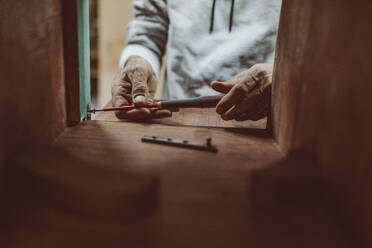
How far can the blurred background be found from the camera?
3619 mm

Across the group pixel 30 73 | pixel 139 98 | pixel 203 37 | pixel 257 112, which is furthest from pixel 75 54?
pixel 203 37

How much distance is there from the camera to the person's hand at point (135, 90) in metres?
1.01

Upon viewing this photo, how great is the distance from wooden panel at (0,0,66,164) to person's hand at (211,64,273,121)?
20.5 inches

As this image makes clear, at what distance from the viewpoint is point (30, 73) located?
0.60 meters

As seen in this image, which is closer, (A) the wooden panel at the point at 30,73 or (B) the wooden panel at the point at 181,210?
(B) the wooden panel at the point at 181,210

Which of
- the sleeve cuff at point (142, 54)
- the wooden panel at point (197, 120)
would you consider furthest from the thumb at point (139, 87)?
the sleeve cuff at point (142, 54)

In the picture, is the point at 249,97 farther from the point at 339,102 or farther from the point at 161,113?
the point at 339,102

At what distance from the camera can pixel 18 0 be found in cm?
55

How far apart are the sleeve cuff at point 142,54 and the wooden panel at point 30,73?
2.90 ft

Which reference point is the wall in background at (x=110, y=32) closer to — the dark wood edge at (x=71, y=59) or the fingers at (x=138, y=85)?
the fingers at (x=138, y=85)

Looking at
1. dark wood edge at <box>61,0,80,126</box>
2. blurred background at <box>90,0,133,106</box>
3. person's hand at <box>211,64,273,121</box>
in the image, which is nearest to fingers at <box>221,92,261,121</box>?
person's hand at <box>211,64,273,121</box>

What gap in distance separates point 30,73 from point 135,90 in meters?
0.58

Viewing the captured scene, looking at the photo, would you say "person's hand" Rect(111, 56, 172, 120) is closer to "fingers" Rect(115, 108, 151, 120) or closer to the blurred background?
"fingers" Rect(115, 108, 151, 120)

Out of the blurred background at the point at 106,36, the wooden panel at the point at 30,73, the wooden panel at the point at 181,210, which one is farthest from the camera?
the blurred background at the point at 106,36
